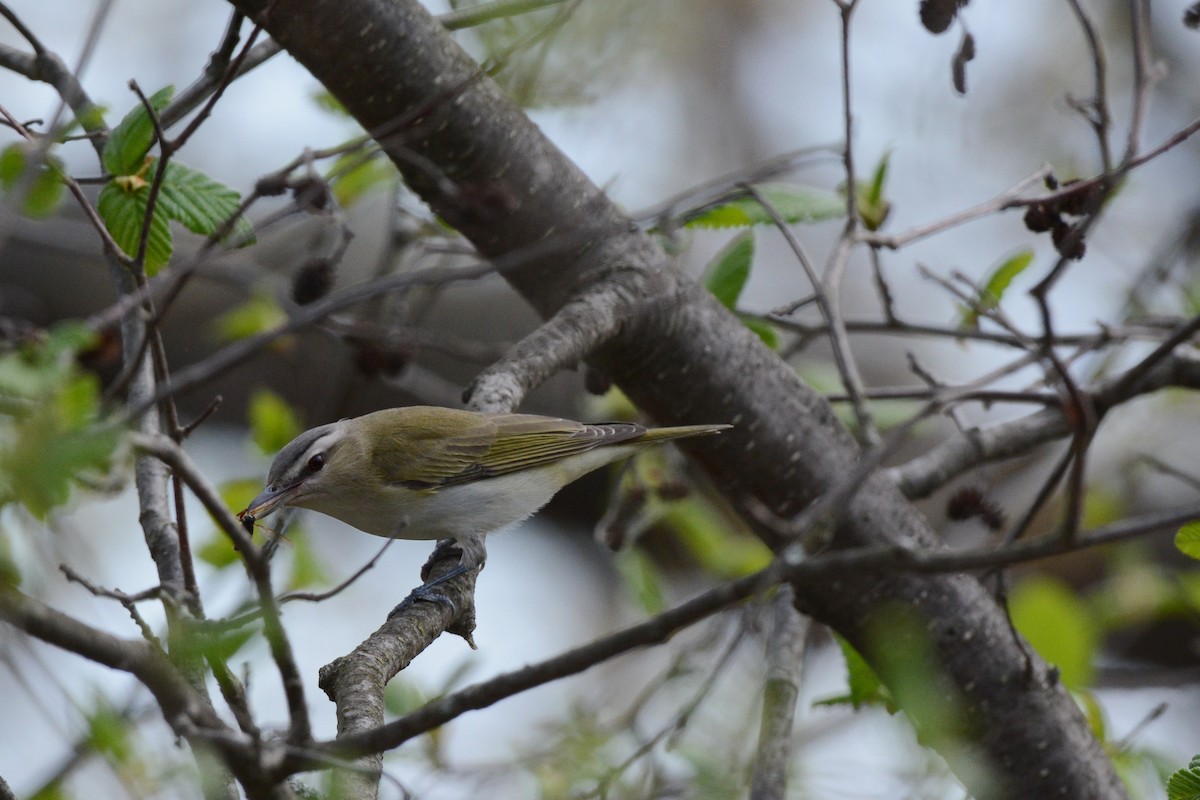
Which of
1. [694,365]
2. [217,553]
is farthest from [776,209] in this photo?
[217,553]

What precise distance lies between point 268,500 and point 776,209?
5.40ft

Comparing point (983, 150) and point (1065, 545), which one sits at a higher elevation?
point (983, 150)

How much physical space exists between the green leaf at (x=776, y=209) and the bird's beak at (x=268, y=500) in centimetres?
140

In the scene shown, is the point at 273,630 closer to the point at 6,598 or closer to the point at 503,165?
the point at 6,598

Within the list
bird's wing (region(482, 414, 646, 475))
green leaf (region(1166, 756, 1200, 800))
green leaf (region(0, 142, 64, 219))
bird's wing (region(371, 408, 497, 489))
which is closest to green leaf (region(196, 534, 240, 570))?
bird's wing (region(371, 408, 497, 489))

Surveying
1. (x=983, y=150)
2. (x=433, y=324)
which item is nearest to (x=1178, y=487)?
(x=983, y=150)

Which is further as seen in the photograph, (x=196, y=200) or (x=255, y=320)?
(x=255, y=320)

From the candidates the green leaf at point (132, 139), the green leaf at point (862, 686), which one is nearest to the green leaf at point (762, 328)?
the green leaf at point (862, 686)

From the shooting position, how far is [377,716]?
165 cm

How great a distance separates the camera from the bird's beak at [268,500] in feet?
9.84

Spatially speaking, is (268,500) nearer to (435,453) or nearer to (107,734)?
(435,453)

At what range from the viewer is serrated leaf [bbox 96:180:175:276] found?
2459 mm

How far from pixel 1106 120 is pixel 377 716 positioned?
2.25 metres

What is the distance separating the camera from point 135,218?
8.11ft
